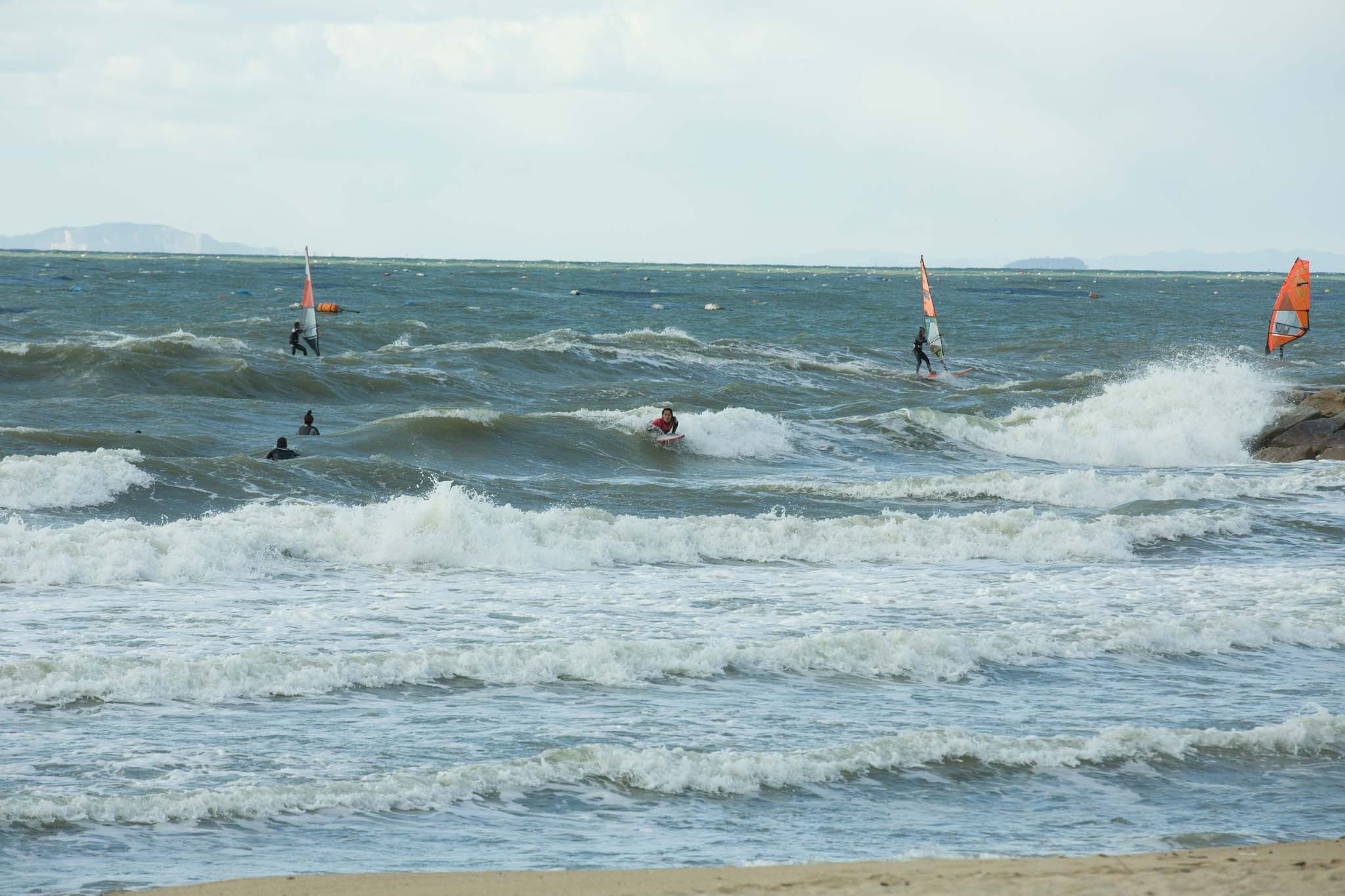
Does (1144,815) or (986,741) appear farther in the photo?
(986,741)

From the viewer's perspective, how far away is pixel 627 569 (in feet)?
48.5

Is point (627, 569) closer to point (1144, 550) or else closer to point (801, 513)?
point (801, 513)

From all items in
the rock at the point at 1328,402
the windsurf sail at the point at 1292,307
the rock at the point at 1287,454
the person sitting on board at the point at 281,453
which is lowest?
the rock at the point at 1287,454

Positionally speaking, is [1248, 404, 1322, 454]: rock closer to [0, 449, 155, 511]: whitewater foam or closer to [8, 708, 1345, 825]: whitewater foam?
[8, 708, 1345, 825]: whitewater foam

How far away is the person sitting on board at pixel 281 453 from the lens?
20453mm

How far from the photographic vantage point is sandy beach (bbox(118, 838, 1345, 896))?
5945 millimetres

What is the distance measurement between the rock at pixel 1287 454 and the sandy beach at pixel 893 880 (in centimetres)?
2038

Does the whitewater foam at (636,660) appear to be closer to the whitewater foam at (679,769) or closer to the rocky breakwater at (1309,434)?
the whitewater foam at (679,769)

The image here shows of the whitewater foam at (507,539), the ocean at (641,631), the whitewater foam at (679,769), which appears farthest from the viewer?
the whitewater foam at (507,539)

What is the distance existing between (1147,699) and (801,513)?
8966 millimetres

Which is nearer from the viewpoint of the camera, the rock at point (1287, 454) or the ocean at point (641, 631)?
the ocean at point (641, 631)

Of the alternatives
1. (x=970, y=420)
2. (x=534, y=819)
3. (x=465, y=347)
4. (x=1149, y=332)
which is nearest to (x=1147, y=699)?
(x=534, y=819)

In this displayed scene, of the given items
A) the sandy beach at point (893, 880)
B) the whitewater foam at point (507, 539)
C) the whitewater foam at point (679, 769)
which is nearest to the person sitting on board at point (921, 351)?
the whitewater foam at point (507, 539)

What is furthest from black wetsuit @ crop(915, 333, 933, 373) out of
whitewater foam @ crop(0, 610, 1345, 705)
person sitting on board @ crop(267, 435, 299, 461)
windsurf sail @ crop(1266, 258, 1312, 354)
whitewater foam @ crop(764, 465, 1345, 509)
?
whitewater foam @ crop(0, 610, 1345, 705)
